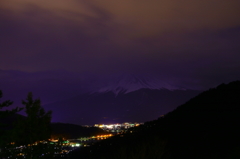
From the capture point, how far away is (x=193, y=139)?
12.7 metres

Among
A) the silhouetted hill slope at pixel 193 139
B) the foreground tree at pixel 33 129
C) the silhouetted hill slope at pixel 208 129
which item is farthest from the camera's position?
the foreground tree at pixel 33 129

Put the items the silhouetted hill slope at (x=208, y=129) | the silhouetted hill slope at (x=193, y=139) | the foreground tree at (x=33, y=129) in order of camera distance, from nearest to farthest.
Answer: the silhouetted hill slope at (x=193, y=139) < the silhouetted hill slope at (x=208, y=129) < the foreground tree at (x=33, y=129)

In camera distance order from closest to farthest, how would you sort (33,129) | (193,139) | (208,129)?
(193,139)
(208,129)
(33,129)

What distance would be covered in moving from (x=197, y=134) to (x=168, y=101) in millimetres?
77218

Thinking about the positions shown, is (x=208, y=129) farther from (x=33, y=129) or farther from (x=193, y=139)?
(x=33, y=129)

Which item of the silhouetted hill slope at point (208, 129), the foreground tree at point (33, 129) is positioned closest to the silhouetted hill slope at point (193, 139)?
the silhouetted hill slope at point (208, 129)

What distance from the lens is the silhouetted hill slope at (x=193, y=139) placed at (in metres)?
9.96

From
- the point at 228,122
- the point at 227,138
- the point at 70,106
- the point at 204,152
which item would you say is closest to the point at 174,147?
the point at 204,152

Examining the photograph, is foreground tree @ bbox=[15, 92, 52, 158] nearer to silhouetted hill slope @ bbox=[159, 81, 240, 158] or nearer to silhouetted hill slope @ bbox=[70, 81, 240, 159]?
silhouetted hill slope @ bbox=[70, 81, 240, 159]

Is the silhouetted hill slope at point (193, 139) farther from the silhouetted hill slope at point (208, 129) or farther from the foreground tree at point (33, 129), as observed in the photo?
the foreground tree at point (33, 129)

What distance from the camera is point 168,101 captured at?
89438 millimetres

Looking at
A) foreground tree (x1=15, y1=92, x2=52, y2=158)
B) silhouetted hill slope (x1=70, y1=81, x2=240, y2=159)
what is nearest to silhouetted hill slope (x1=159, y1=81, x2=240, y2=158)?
silhouetted hill slope (x1=70, y1=81, x2=240, y2=159)

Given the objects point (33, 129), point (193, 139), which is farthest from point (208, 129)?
point (33, 129)

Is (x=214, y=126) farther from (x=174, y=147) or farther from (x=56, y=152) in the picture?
(x=56, y=152)
